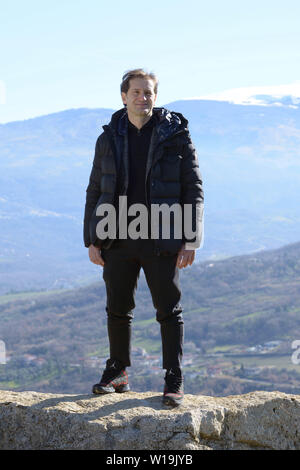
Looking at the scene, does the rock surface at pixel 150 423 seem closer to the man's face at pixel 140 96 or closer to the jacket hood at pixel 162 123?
the jacket hood at pixel 162 123

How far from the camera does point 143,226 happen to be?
5.67 m

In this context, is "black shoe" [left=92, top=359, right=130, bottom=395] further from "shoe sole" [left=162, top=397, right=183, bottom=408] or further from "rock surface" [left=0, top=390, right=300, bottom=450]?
"shoe sole" [left=162, top=397, right=183, bottom=408]

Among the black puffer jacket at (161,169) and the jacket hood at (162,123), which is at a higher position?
the jacket hood at (162,123)

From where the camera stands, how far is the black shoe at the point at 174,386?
18.4ft

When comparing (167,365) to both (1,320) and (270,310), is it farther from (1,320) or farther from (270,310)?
(1,320)

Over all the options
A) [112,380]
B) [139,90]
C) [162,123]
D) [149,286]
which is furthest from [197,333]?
[139,90]

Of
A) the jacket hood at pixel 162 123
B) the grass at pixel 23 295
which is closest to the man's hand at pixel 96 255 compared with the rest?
the jacket hood at pixel 162 123

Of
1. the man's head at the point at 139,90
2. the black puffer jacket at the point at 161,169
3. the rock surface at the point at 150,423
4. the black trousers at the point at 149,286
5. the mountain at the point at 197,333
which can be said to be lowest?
the rock surface at the point at 150,423

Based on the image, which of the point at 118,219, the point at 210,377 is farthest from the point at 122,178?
the point at 210,377

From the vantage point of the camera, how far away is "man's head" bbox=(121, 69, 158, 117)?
5.60 m

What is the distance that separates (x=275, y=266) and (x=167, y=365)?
14842 cm

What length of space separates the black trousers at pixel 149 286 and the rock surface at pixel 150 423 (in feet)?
1.53

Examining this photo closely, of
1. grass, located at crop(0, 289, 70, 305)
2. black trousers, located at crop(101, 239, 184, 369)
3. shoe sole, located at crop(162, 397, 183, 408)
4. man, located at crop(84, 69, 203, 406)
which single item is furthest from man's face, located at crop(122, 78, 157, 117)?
grass, located at crop(0, 289, 70, 305)

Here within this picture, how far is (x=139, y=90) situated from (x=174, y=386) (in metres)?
2.34
